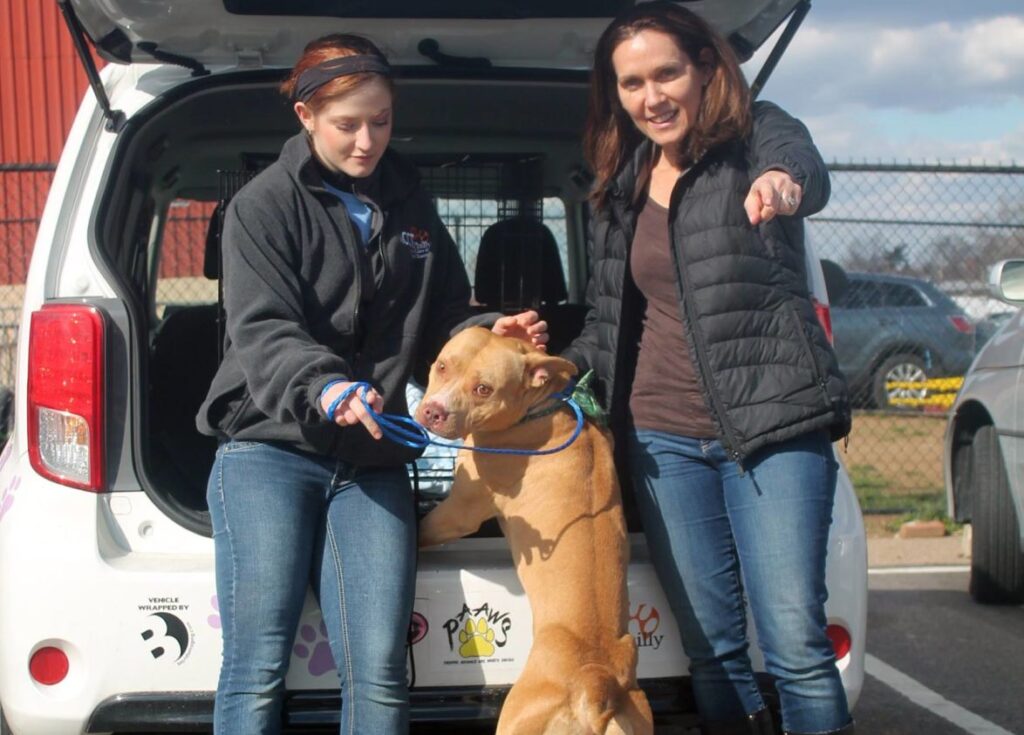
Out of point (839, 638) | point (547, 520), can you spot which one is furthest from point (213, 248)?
point (839, 638)

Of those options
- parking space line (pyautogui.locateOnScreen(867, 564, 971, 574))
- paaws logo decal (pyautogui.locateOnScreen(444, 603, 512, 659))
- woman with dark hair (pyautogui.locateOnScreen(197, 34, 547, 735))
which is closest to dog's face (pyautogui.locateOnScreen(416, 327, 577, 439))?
woman with dark hair (pyautogui.locateOnScreen(197, 34, 547, 735))

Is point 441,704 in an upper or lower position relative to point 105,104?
lower

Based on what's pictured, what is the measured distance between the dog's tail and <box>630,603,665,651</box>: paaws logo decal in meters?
0.31

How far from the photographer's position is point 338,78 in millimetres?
2848

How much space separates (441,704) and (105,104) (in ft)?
5.75

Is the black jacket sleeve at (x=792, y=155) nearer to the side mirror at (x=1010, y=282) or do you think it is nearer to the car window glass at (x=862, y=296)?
the side mirror at (x=1010, y=282)

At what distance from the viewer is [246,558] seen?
273 centimetres

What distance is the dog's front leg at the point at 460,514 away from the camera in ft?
10.0

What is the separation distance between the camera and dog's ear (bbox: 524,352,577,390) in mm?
3012

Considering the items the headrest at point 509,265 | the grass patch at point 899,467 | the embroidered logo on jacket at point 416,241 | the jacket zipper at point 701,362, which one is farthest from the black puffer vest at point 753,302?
the grass patch at point 899,467

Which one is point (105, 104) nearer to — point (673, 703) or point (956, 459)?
point (673, 703)

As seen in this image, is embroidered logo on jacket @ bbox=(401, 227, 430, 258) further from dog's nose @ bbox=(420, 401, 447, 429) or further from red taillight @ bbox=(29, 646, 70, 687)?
red taillight @ bbox=(29, 646, 70, 687)

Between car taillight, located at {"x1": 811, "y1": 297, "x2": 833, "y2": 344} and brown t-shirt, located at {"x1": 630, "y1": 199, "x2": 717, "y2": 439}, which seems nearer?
brown t-shirt, located at {"x1": 630, "y1": 199, "x2": 717, "y2": 439}

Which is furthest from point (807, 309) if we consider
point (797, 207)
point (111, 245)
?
point (111, 245)
